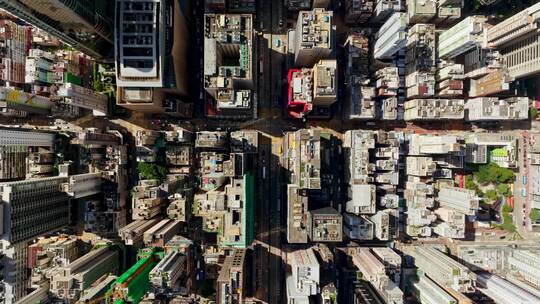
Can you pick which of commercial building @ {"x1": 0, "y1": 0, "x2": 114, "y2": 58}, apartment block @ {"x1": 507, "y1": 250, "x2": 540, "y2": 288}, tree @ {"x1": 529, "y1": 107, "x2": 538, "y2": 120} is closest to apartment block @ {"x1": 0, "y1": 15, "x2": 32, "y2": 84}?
commercial building @ {"x1": 0, "y1": 0, "x2": 114, "y2": 58}

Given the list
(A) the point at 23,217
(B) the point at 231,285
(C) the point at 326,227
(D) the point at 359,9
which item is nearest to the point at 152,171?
(A) the point at 23,217

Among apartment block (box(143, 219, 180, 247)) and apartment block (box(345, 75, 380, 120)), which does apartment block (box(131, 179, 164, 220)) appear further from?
apartment block (box(345, 75, 380, 120))

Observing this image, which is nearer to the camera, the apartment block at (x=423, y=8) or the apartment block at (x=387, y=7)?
the apartment block at (x=387, y=7)

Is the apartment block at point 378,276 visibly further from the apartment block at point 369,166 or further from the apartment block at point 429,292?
the apartment block at point 369,166

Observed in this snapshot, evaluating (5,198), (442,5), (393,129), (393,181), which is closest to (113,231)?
(5,198)

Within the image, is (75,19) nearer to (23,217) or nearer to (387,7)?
(23,217)

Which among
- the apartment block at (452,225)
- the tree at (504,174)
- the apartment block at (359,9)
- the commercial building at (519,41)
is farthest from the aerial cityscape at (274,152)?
the tree at (504,174)
